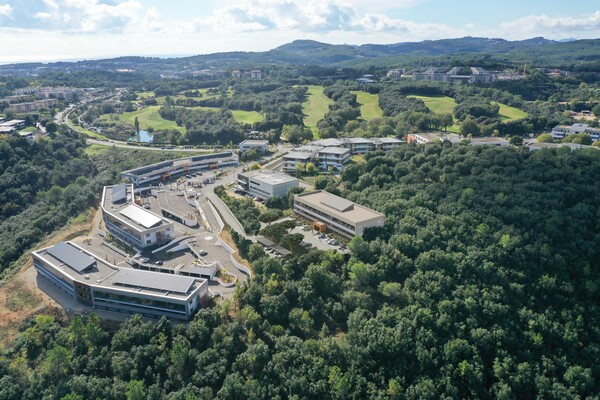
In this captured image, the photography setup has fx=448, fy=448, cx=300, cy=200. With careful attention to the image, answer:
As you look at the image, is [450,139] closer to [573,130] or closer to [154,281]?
[573,130]

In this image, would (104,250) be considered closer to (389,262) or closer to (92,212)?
(92,212)

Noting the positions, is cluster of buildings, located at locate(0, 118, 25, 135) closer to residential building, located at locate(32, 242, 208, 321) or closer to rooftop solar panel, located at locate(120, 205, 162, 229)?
rooftop solar panel, located at locate(120, 205, 162, 229)

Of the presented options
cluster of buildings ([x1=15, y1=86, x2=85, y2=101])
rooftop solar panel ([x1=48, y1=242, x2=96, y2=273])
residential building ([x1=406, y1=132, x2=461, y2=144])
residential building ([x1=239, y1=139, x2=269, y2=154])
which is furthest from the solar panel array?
cluster of buildings ([x1=15, y1=86, x2=85, y2=101])

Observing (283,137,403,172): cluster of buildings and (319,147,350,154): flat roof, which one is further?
(319,147,350,154): flat roof

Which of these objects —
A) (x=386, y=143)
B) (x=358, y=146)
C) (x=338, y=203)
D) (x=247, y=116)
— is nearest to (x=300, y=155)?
(x=358, y=146)

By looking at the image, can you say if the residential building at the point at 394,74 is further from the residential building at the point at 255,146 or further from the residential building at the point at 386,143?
the residential building at the point at 255,146

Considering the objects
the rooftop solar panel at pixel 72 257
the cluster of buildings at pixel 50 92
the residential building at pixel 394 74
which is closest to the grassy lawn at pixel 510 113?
the residential building at pixel 394 74
